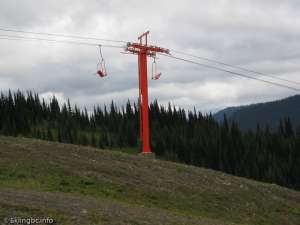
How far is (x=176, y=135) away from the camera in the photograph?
360 feet

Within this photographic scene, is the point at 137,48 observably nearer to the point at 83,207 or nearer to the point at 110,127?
the point at 83,207

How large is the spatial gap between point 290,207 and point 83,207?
14.1 meters

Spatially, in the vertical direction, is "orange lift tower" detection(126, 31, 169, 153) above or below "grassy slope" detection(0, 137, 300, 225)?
above

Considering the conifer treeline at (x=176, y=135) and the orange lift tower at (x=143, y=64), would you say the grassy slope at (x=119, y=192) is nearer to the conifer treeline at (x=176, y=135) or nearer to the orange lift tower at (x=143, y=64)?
the orange lift tower at (x=143, y=64)

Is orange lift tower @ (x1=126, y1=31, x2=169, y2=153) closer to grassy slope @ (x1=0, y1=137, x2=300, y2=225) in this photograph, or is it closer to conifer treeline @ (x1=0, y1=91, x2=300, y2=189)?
grassy slope @ (x1=0, y1=137, x2=300, y2=225)

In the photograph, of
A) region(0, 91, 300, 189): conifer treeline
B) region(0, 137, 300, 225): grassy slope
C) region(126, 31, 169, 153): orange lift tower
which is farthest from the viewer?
region(0, 91, 300, 189): conifer treeline

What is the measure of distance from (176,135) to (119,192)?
87677 mm

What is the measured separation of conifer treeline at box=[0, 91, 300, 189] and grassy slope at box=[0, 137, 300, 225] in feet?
203

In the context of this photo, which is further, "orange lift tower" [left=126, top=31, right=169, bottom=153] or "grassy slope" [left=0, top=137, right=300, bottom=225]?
"orange lift tower" [left=126, top=31, right=169, bottom=153]

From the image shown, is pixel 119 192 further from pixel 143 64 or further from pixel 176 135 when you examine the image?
pixel 176 135

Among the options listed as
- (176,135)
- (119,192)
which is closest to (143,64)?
(119,192)

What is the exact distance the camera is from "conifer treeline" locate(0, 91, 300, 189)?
95625 mm

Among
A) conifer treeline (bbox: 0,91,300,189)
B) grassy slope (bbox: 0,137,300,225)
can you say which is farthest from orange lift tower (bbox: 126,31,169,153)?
conifer treeline (bbox: 0,91,300,189)

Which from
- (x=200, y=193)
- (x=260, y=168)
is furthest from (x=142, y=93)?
(x=260, y=168)
